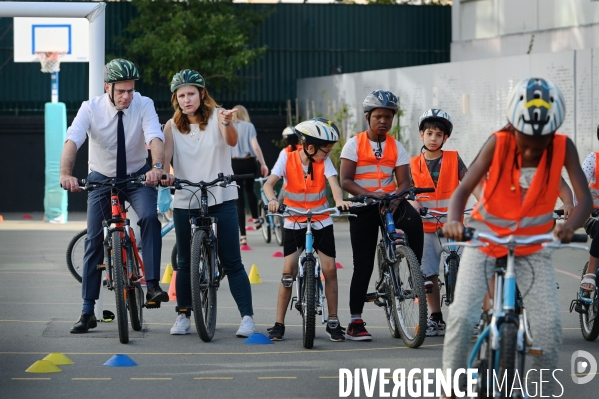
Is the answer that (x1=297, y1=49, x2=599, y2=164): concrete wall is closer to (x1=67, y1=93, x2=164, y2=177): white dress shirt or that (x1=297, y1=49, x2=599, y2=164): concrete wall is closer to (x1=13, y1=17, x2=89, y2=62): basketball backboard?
(x1=13, y1=17, x2=89, y2=62): basketball backboard

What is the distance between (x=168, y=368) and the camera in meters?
7.74

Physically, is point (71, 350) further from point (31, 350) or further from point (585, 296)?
point (585, 296)

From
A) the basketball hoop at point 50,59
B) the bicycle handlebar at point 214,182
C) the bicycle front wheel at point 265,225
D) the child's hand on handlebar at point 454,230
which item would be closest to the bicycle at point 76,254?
the bicycle handlebar at point 214,182

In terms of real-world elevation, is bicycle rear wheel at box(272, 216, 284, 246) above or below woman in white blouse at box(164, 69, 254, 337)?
below

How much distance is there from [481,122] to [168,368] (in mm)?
13380

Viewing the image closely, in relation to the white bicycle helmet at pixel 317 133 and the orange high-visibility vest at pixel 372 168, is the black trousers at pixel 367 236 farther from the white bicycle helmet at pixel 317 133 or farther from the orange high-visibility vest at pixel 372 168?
the white bicycle helmet at pixel 317 133

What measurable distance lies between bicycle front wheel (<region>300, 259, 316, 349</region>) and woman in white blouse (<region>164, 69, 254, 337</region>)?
0.74m

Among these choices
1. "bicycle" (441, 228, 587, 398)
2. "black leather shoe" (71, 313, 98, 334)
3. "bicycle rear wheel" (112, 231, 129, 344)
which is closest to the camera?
"bicycle" (441, 228, 587, 398)

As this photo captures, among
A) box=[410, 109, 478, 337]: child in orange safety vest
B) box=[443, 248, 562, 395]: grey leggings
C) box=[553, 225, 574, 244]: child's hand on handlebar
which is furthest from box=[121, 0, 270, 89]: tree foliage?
box=[553, 225, 574, 244]: child's hand on handlebar

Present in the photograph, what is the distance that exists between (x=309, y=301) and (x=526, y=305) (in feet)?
8.94

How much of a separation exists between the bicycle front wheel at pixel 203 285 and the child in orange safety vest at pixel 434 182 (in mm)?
1665

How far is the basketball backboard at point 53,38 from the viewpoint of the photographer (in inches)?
826

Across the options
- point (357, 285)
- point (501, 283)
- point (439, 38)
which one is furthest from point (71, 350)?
point (439, 38)

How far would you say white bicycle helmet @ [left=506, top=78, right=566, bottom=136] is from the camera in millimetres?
5602
